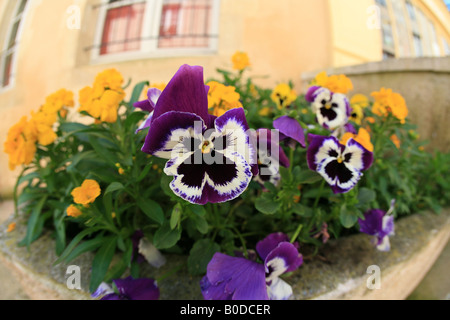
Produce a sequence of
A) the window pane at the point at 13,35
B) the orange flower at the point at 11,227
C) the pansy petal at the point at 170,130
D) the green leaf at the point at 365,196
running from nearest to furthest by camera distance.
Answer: the pansy petal at the point at 170,130 → the green leaf at the point at 365,196 → the orange flower at the point at 11,227 → the window pane at the point at 13,35

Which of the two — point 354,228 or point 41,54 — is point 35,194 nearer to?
point 354,228

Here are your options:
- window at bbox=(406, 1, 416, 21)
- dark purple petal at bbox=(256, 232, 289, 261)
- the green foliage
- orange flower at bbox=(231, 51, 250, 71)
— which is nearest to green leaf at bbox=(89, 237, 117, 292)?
the green foliage

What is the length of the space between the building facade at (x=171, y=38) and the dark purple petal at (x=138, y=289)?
157 centimetres

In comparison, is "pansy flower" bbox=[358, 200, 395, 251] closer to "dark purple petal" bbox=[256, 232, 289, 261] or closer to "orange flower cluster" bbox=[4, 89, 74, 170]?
"dark purple petal" bbox=[256, 232, 289, 261]

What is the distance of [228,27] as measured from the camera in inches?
77.7

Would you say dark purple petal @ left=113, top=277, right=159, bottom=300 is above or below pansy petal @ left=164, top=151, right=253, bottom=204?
below

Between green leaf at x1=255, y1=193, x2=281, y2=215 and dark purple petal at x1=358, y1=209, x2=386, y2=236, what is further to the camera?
dark purple petal at x1=358, y1=209, x2=386, y2=236

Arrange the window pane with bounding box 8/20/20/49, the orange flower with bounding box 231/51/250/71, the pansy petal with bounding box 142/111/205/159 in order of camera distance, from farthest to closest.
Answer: the window pane with bounding box 8/20/20/49
the orange flower with bounding box 231/51/250/71
the pansy petal with bounding box 142/111/205/159

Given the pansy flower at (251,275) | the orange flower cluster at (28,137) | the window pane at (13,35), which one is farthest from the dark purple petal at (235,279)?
the window pane at (13,35)

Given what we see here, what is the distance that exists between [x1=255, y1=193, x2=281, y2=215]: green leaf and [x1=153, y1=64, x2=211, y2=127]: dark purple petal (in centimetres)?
25

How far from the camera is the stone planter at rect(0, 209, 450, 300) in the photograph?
1.98 feet

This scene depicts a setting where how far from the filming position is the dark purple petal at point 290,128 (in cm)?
50

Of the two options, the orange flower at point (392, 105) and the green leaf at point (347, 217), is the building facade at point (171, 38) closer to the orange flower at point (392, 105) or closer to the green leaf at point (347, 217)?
the orange flower at point (392, 105)

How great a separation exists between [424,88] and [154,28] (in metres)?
1.90
